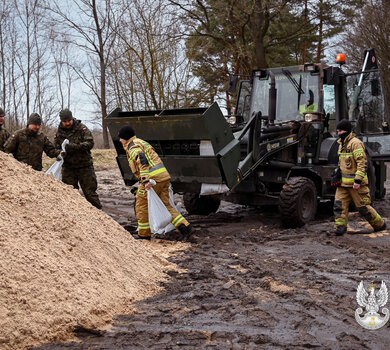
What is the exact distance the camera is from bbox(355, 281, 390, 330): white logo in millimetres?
3818

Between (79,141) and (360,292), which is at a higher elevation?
(79,141)

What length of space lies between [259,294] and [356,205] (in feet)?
11.3

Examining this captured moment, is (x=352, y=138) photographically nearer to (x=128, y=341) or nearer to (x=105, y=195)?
(x=128, y=341)

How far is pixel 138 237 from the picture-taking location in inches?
281

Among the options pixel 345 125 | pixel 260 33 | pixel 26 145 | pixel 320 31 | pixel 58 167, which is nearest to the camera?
pixel 345 125

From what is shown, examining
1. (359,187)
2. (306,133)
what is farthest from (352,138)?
(306,133)

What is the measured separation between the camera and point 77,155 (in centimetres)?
→ 813

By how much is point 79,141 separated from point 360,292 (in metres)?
5.19

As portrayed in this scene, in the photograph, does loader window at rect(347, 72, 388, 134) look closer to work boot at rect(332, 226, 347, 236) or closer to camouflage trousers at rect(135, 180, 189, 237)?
work boot at rect(332, 226, 347, 236)

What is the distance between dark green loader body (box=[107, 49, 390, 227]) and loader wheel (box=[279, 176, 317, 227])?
0.05 feet

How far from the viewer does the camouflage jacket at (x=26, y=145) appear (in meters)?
7.67

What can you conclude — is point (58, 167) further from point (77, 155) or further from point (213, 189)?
point (213, 189)

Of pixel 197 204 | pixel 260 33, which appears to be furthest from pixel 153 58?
pixel 197 204

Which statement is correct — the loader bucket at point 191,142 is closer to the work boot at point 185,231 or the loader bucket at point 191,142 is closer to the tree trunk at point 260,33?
the work boot at point 185,231
